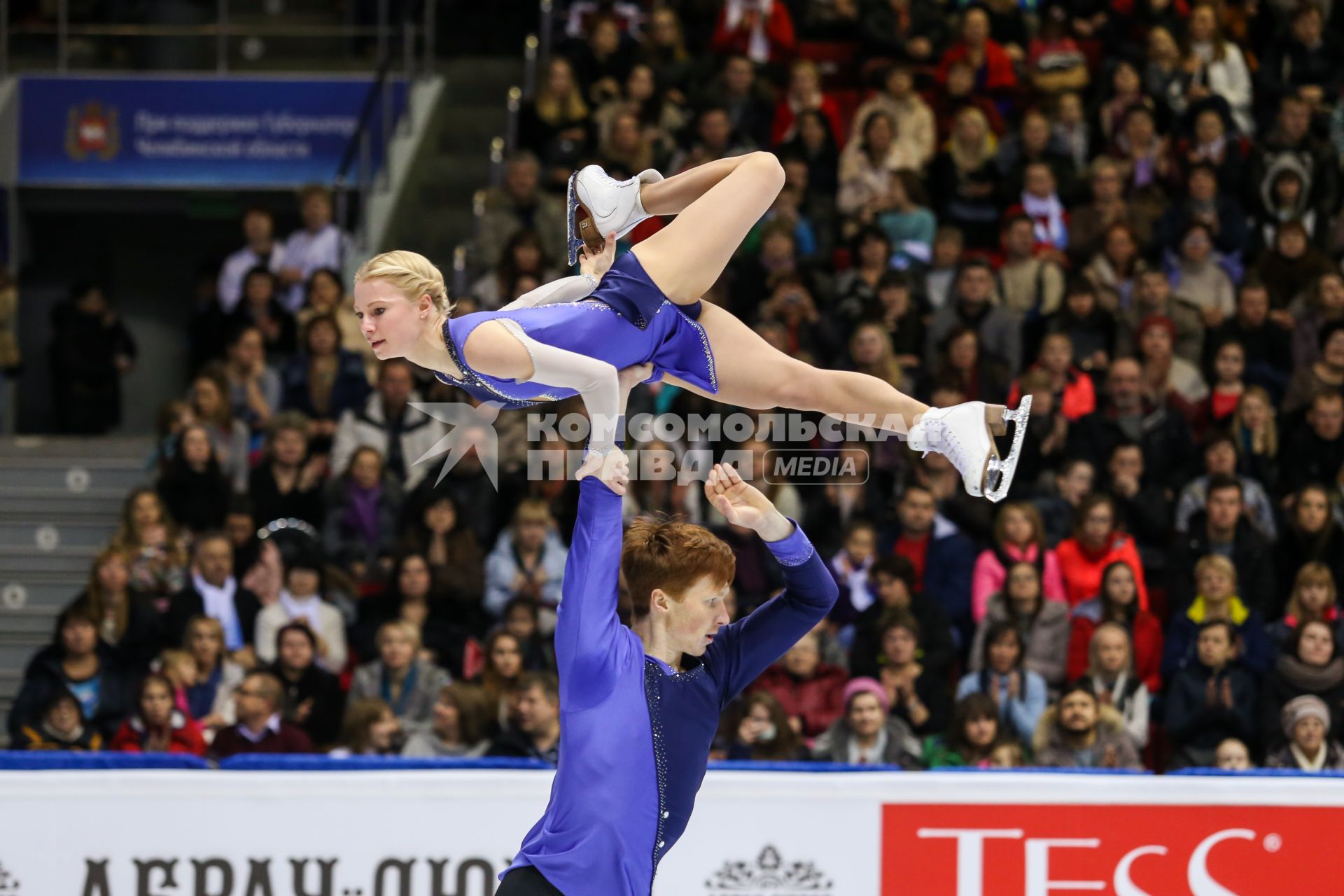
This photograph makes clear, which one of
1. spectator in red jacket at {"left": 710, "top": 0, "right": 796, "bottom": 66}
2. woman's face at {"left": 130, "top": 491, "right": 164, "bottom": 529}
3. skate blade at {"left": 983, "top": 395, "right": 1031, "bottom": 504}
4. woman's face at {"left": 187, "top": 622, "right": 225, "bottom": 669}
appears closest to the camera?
skate blade at {"left": 983, "top": 395, "right": 1031, "bottom": 504}

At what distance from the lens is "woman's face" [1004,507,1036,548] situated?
320 inches

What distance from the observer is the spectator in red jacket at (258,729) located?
23.5ft

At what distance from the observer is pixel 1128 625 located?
785cm

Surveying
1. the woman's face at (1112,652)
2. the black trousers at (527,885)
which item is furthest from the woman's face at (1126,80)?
the black trousers at (527,885)

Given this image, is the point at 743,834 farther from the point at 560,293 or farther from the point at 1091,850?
the point at 560,293

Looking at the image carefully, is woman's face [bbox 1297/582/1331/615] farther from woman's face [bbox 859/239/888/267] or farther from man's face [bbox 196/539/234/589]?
man's face [bbox 196/539/234/589]

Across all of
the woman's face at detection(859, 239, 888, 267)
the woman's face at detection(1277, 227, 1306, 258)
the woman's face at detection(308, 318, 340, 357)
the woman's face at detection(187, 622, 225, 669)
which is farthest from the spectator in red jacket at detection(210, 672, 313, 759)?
the woman's face at detection(1277, 227, 1306, 258)

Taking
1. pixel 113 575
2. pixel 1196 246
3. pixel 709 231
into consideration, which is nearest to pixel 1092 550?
pixel 1196 246

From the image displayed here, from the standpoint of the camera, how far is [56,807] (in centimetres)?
551

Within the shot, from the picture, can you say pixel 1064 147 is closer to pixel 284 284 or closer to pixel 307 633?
pixel 284 284

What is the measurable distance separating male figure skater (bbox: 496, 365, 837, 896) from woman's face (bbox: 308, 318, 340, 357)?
5703 millimetres

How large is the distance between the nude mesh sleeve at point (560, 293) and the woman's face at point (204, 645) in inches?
151

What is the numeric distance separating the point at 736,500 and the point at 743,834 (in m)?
2.13

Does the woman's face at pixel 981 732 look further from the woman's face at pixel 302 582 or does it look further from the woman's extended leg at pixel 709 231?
the woman's extended leg at pixel 709 231
